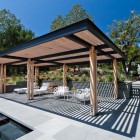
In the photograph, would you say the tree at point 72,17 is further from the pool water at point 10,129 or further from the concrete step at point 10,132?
the concrete step at point 10,132

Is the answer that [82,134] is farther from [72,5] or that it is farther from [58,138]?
[72,5]

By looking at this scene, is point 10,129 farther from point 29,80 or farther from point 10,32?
point 10,32

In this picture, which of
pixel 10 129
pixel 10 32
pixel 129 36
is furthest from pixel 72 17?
pixel 10 129

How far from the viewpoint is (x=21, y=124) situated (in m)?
4.91

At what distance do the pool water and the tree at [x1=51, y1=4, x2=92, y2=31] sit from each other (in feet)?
79.7

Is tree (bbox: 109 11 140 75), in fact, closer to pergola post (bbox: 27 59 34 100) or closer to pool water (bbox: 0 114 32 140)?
pergola post (bbox: 27 59 34 100)

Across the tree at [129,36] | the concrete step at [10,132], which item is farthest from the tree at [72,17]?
the concrete step at [10,132]

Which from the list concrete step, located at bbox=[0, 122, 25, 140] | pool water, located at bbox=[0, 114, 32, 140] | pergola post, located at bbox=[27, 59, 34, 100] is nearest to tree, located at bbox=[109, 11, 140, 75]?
pergola post, located at bbox=[27, 59, 34, 100]

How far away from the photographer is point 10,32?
104 ft

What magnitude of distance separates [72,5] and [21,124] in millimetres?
26993

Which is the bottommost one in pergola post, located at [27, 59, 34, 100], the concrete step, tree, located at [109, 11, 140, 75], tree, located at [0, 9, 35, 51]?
the concrete step

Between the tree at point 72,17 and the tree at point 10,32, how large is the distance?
809 cm

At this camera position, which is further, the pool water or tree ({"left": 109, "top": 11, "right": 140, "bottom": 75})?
tree ({"left": 109, "top": 11, "right": 140, "bottom": 75})

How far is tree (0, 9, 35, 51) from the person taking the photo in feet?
103
